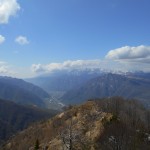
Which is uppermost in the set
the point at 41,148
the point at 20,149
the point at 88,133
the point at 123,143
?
the point at 123,143

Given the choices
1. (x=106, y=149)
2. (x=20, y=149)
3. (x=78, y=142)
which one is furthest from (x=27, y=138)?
(x=106, y=149)

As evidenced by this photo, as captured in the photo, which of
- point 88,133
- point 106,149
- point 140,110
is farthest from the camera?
point 140,110

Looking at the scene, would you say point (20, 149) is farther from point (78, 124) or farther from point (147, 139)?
point (147, 139)

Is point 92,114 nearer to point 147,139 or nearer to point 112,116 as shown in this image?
point 112,116

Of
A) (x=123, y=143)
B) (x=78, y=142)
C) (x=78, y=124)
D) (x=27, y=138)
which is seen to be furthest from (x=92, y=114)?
(x=123, y=143)

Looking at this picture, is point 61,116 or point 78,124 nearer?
point 78,124

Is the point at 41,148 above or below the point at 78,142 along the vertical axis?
below

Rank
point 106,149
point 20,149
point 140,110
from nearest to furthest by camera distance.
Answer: point 106,149 → point 20,149 → point 140,110
